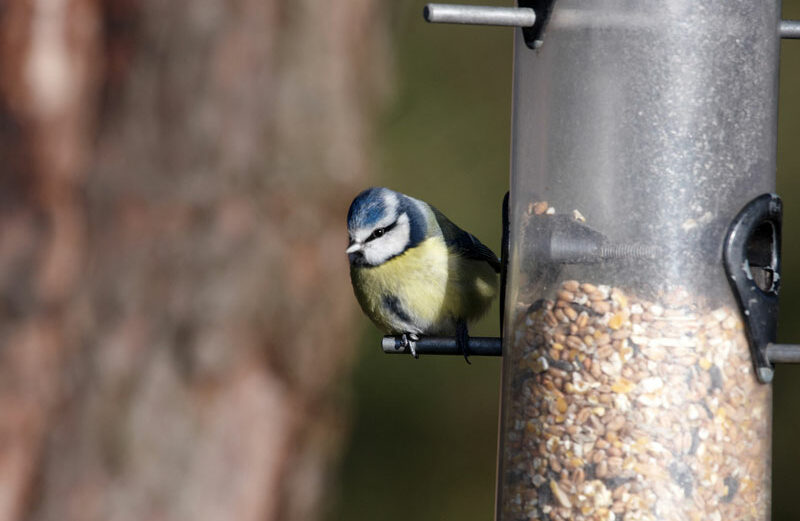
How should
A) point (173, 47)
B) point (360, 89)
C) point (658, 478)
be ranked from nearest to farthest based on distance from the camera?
point (658, 478) < point (173, 47) < point (360, 89)

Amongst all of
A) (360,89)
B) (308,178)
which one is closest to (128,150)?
(308,178)

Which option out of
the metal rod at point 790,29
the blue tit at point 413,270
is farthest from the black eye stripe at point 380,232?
the metal rod at point 790,29

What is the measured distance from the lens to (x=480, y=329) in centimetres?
431

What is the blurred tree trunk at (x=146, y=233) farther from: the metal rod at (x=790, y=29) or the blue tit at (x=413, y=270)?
the metal rod at (x=790, y=29)

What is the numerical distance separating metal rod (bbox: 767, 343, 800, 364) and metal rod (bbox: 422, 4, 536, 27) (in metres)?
0.72

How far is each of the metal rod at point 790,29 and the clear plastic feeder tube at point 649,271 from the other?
0.11m

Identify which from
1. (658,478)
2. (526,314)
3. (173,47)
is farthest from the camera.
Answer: (173,47)

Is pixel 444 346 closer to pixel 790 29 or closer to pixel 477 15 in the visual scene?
pixel 477 15

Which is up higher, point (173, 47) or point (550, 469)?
point (173, 47)

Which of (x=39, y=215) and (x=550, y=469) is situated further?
(x=39, y=215)

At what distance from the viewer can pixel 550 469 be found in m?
1.87

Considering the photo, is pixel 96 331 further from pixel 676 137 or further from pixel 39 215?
pixel 676 137

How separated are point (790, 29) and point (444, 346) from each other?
909 millimetres

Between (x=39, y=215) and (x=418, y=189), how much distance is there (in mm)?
1605
